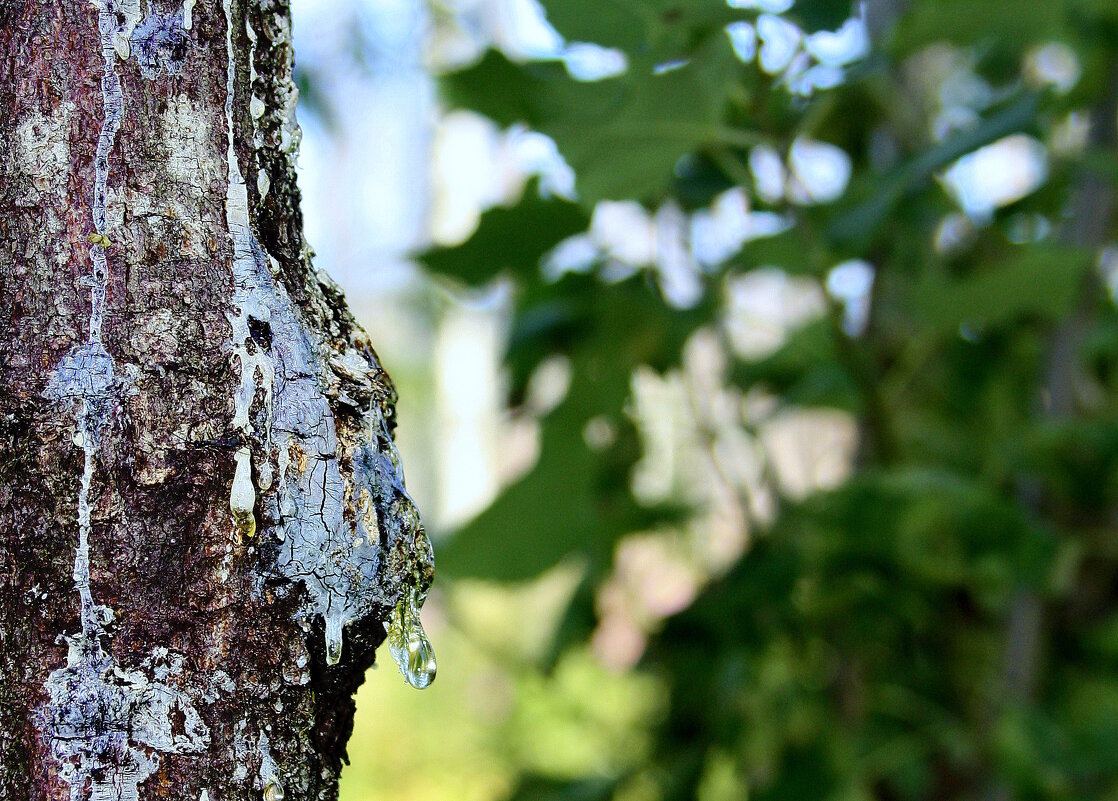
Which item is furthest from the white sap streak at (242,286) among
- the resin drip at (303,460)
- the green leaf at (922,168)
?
the green leaf at (922,168)

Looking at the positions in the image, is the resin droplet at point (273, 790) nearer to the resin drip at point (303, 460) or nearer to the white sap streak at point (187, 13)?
the resin drip at point (303, 460)

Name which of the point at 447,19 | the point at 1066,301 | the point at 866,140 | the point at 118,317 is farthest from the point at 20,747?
the point at 447,19

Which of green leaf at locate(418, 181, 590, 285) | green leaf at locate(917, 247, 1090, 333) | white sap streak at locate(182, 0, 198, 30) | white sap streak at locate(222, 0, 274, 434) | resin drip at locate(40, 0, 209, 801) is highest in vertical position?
green leaf at locate(418, 181, 590, 285)

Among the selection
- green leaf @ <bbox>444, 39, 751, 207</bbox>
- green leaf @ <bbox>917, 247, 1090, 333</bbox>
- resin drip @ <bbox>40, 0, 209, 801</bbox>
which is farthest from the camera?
green leaf @ <bbox>917, 247, 1090, 333</bbox>

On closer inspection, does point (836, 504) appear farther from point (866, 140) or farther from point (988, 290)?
point (866, 140)

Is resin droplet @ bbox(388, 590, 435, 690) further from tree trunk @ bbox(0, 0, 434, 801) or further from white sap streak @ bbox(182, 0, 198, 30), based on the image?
white sap streak @ bbox(182, 0, 198, 30)

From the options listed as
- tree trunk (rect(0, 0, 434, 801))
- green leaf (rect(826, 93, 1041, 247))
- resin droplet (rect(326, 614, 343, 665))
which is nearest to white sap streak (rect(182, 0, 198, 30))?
tree trunk (rect(0, 0, 434, 801))

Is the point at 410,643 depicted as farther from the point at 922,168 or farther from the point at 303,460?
the point at 922,168
